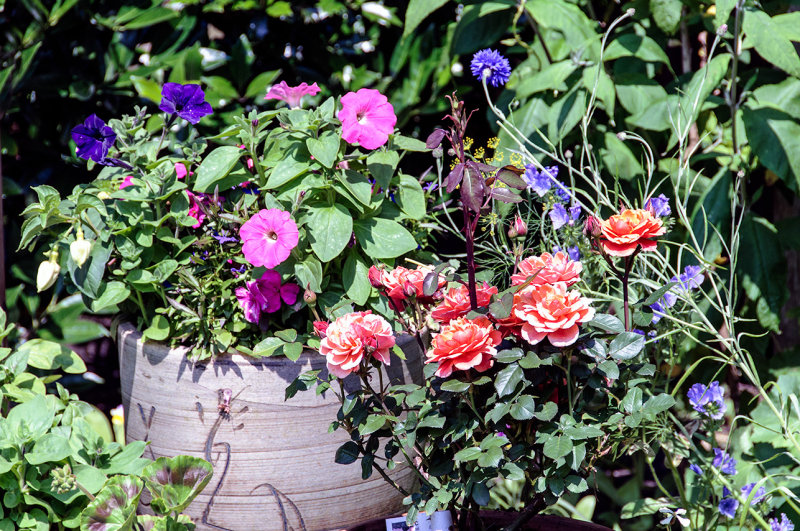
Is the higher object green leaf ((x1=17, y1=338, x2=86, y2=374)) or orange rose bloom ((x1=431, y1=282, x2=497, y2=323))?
orange rose bloom ((x1=431, y1=282, x2=497, y2=323))

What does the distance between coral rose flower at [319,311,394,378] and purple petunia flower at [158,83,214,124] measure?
564 millimetres

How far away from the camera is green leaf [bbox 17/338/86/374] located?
4.80ft

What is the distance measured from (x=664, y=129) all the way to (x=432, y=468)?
94 cm

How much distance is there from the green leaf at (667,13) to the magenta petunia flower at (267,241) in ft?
3.02

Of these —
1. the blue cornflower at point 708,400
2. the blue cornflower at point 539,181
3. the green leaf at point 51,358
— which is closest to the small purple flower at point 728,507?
the blue cornflower at point 708,400

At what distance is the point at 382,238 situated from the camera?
4.18 feet

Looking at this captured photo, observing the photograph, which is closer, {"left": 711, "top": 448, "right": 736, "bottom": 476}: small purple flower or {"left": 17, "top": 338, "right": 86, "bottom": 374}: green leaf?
{"left": 711, "top": 448, "right": 736, "bottom": 476}: small purple flower

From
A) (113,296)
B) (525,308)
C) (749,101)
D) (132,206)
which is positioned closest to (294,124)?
(132,206)

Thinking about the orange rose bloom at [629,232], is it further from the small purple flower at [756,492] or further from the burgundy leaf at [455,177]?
the small purple flower at [756,492]

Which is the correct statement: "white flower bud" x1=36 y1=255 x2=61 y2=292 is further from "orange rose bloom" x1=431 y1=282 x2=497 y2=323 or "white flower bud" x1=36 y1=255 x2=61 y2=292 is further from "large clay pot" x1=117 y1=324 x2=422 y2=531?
"orange rose bloom" x1=431 y1=282 x2=497 y2=323

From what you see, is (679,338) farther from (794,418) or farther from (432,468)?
(432,468)

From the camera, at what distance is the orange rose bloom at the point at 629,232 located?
932 millimetres

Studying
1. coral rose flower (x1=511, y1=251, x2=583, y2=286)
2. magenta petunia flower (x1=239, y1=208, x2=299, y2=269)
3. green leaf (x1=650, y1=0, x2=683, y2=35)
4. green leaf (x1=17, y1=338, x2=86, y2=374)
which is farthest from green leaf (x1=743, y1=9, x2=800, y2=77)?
green leaf (x1=17, y1=338, x2=86, y2=374)

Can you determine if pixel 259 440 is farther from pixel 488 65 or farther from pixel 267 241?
pixel 488 65
